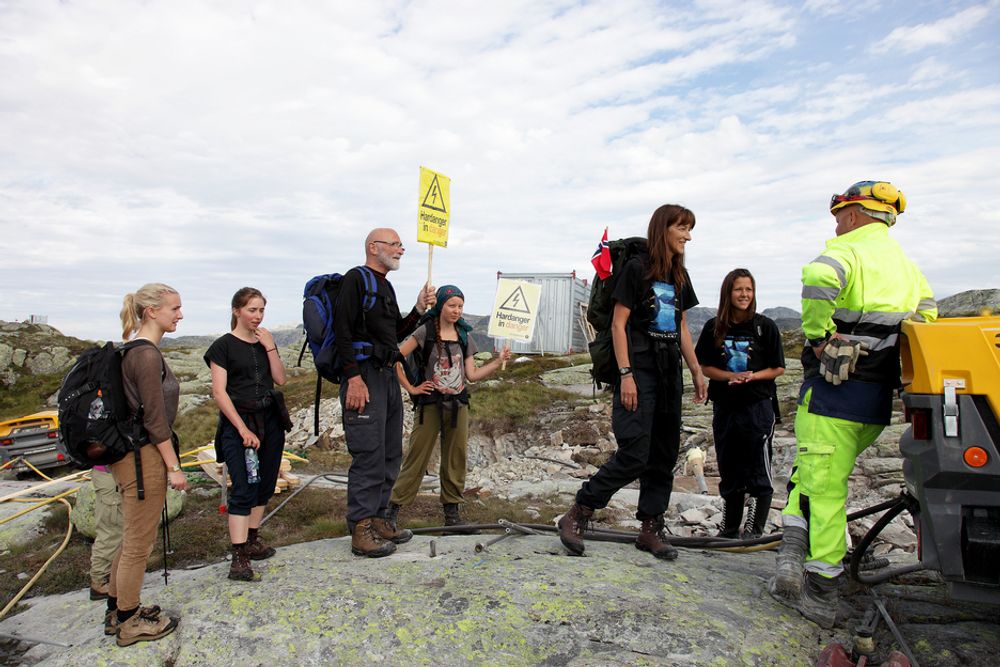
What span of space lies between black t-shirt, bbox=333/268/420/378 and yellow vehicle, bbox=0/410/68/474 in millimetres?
10938

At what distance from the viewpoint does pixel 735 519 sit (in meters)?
5.69

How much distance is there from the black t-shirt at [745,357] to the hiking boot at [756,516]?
91 centimetres

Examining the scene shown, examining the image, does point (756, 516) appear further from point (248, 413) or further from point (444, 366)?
point (248, 413)

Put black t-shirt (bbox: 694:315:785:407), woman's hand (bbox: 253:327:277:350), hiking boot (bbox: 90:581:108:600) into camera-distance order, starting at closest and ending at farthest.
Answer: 1. hiking boot (bbox: 90:581:108:600)
2. woman's hand (bbox: 253:327:277:350)
3. black t-shirt (bbox: 694:315:785:407)

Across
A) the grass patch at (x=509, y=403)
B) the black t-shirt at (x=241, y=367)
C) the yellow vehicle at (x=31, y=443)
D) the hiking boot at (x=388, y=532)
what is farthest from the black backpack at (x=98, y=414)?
the grass patch at (x=509, y=403)

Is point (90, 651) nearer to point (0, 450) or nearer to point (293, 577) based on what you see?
point (293, 577)

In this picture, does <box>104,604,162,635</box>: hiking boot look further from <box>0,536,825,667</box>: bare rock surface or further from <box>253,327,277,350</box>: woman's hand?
<box>253,327,277,350</box>: woman's hand

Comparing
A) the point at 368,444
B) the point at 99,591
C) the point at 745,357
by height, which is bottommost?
the point at 99,591

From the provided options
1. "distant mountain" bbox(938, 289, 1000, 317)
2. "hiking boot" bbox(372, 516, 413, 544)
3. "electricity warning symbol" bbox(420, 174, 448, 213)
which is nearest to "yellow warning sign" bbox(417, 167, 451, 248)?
"electricity warning symbol" bbox(420, 174, 448, 213)

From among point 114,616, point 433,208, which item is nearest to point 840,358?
point 433,208

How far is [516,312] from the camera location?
7.43 m

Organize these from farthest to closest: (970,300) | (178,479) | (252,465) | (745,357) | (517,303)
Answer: (970,300) → (517,303) → (745,357) → (252,465) → (178,479)

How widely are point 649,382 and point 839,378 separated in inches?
52.1

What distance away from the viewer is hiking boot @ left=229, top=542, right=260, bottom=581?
4355 millimetres
